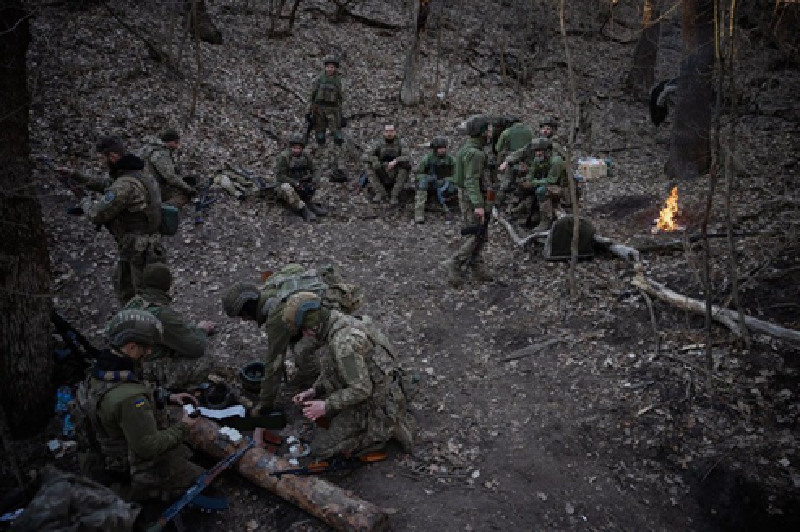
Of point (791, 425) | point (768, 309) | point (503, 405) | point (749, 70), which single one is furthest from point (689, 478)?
point (749, 70)

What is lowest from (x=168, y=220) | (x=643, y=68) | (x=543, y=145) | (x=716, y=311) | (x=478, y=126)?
(x=716, y=311)

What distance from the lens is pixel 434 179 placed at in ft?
36.2

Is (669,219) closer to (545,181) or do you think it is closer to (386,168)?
(545,181)

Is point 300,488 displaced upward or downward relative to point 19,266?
downward

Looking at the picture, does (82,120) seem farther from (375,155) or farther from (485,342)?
(485,342)

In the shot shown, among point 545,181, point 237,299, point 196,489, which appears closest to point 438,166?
point 545,181

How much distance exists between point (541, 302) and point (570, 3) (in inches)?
761

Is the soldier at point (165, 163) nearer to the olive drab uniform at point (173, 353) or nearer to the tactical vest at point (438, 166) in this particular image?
the olive drab uniform at point (173, 353)

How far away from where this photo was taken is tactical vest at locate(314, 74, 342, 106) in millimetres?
12078

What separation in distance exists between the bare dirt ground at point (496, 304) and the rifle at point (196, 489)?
11.6 inches

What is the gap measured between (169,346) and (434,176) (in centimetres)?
667

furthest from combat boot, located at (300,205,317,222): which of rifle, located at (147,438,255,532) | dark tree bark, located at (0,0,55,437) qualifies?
rifle, located at (147,438,255,532)

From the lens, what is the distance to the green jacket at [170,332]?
18.4 ft

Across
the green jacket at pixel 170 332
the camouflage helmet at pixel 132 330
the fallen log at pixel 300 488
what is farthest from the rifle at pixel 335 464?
the green jacket at pixel 170 332
